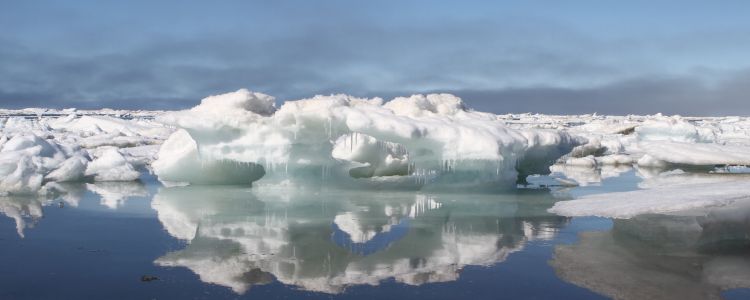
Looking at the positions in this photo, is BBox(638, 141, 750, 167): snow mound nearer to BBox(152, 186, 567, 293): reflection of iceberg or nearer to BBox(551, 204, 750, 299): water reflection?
BBox(152, 186, 567, 293): reflection of iceberg

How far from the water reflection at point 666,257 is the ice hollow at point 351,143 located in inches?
166

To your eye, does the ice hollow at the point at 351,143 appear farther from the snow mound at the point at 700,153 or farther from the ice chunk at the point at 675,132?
the ice chunk at the point at 675,132

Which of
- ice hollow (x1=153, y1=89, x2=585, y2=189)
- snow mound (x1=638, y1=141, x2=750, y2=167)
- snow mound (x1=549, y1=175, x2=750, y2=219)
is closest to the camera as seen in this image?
snow mound (x1=549, y1=175, x2=750, y2=219)

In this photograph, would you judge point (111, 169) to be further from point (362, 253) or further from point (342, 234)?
point (362, 253)

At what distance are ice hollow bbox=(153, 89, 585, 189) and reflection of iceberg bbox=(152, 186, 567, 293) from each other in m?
0.81

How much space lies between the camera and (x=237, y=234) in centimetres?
827

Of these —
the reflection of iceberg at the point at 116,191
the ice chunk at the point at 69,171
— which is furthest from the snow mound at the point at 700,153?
the ice chunk at the point at 69,171

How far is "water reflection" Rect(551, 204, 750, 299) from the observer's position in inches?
223

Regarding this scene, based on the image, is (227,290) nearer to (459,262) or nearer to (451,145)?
(459,262)

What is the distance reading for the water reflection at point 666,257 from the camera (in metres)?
5.65

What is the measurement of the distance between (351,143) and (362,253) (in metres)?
6.04

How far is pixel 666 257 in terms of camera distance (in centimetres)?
671

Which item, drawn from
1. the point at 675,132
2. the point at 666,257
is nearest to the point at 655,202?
the point at 666,257

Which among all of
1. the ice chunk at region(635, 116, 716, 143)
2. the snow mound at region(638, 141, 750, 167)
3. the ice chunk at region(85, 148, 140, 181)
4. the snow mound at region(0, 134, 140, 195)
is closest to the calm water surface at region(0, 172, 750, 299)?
the snow mound at region(0, 134, 140, 195)
